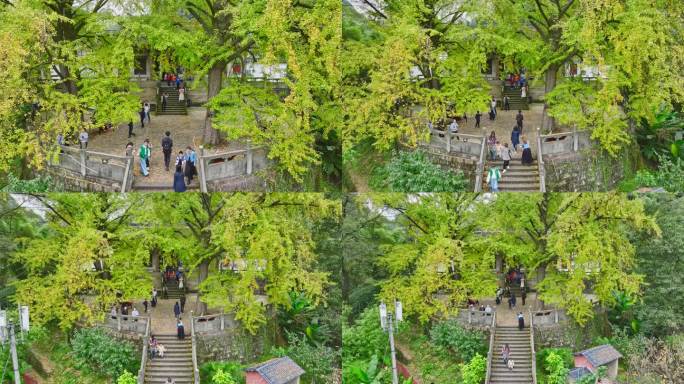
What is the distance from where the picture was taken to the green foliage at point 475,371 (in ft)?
86.7

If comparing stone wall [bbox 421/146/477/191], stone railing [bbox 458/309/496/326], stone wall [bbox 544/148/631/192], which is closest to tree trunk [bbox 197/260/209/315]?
stone wall [bbox 421/146/477/191]

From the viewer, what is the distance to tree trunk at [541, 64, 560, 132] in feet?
85.0

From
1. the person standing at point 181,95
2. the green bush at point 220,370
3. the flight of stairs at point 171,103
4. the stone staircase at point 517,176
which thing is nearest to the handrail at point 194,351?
the green bush at point 220,370

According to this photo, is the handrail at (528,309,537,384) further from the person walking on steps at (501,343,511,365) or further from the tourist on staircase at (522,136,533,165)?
the tourist on staircase at (522,136,533,165)

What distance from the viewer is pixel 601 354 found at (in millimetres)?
26953

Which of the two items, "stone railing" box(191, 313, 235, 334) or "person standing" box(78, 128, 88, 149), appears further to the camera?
"stone railing" box(191, 313, 235, 334)

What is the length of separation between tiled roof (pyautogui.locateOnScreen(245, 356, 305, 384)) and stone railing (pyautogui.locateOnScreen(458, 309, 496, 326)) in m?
4.79

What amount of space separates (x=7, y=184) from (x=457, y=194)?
480 inches

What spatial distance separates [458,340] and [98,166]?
1088 centimetres

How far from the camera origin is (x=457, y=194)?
26516 millimetres

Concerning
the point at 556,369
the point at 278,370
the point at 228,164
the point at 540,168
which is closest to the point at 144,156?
the point at 228,164

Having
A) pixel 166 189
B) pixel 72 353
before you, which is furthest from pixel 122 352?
pixel 166 189

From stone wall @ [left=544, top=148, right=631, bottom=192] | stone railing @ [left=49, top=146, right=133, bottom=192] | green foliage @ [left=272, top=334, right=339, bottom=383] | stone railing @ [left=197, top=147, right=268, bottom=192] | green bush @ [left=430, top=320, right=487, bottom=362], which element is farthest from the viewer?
green foliage @ [left=272, top=334, right=339, bottom=383]

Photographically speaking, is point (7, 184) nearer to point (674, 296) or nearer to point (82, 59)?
point (82, 59)
